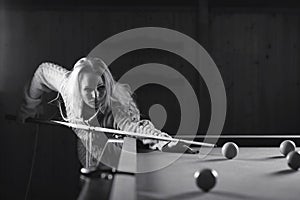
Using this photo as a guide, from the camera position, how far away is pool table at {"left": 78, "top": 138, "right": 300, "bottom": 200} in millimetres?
1375

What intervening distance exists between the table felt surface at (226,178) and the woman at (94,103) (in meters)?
0.31

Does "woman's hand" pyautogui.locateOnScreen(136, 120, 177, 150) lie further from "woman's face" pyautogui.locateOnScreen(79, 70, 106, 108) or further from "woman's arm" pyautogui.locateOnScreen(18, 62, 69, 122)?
"woman's arm" pyautogui.locateOnScreen(18, 62, 69, 122)

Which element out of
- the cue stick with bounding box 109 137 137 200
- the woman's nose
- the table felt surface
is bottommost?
the table felt surface

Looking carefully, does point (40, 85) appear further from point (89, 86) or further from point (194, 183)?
point (194, 183)

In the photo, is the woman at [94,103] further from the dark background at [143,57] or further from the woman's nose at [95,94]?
the dark background at [143,57]

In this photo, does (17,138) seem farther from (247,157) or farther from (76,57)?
(247,157)

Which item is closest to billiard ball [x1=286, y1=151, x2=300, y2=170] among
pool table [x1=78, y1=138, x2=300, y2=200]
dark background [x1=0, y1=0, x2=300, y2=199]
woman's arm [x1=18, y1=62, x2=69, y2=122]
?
pool table [x1=78, y1=138, x2=300, y2=200]

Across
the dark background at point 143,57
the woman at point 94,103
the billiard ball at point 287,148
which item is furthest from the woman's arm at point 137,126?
the dark background at point 143,57

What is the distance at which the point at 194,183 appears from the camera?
169 centimetres

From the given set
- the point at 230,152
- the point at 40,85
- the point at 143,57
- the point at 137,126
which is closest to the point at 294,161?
the point at 230,152

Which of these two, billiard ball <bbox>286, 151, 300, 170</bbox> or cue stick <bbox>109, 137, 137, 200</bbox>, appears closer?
cue stick <bbox>109, 137, 137, 200</bbox>

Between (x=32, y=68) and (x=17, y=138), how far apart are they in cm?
65

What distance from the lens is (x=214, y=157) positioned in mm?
2494

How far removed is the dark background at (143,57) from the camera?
4.14 meters
